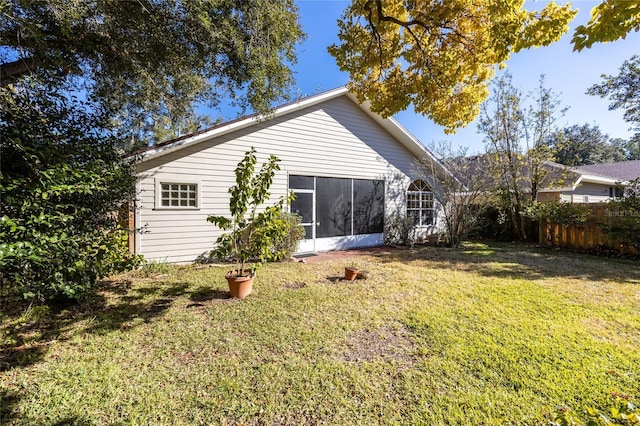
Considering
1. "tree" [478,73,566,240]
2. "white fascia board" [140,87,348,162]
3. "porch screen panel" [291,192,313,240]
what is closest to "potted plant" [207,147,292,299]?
"white fascia board" [140,87,348,162]

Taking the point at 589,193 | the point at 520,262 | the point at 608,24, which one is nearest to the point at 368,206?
the point at 520,262

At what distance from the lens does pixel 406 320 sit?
12.5ft

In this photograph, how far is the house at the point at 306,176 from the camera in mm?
6742

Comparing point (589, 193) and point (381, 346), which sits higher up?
point (589, 193)

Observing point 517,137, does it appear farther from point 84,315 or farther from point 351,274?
point 84,315

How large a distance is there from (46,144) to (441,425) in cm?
517

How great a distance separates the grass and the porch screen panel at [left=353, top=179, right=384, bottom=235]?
15.1ft

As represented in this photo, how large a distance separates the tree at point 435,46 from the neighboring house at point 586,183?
870 cm

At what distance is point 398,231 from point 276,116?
21.4 feet

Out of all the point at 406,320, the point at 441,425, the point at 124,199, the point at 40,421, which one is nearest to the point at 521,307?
the point at 406,320

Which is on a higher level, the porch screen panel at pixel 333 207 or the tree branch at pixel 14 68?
the tree branch at pixel 14 68

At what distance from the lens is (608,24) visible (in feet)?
6.20

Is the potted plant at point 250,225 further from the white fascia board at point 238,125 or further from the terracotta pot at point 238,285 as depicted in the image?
the white fascia board at point 238,125

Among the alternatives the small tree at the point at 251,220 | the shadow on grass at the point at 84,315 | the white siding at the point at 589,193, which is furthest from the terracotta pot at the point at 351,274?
the white siding at the point at 589,193
